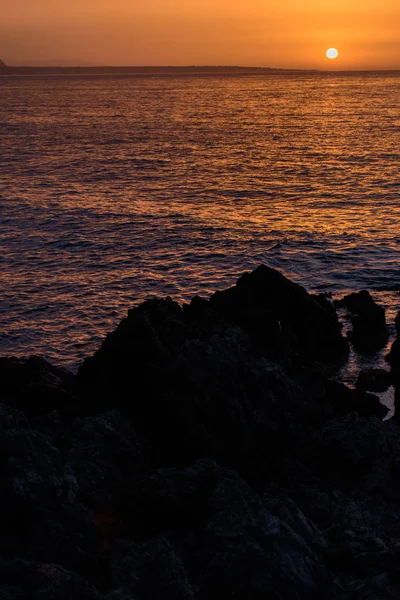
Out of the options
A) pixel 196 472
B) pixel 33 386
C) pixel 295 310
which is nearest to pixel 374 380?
pixel 295 310

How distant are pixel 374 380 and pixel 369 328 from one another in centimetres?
538

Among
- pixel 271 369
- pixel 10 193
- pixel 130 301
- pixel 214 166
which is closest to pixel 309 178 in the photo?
pixel 214 166

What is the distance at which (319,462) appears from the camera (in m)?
18.0

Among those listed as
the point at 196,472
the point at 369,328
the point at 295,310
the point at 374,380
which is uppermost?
the point at 196,472

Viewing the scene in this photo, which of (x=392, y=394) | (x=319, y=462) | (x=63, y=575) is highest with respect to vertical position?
(x=63, y=575)

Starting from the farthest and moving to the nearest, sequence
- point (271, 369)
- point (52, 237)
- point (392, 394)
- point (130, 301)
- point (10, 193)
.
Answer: point (10, 193), point (52, 237), point (130, 301), point (392, 394), point (271, 369)

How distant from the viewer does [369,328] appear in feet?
106

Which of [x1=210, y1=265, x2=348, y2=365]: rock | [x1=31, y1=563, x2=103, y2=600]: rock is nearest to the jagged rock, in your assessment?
[x1=210, y1=265, x2=348, y2=365]: rock

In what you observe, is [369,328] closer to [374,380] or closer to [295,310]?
[295,310]

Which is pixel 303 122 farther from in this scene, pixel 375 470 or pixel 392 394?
pixel 375 470

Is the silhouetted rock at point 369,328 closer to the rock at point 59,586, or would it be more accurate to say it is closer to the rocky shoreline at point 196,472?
the rocky shoreline at point 196,472

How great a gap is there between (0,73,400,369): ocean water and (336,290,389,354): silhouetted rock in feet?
8.49

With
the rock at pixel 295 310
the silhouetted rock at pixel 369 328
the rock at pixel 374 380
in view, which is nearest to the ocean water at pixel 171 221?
the silhouetted rock at pixel 369 328

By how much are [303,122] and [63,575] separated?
146 meters
